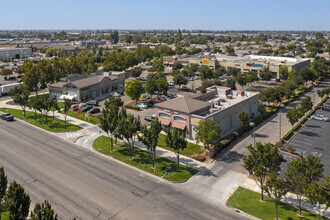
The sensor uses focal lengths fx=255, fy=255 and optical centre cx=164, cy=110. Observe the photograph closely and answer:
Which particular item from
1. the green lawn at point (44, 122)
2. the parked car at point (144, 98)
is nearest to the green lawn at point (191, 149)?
the green lawn at point (44, 122)

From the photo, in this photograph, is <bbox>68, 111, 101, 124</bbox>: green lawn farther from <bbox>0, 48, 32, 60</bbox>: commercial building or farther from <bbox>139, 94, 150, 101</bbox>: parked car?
<bbox>0, 48, 32, 60</bbox>: commercial building

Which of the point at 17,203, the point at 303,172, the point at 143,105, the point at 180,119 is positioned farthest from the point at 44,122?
the point at 303,172

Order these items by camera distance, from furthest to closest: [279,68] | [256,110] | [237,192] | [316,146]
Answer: [279,68] → [256,110] → [316,146] → [237,192]

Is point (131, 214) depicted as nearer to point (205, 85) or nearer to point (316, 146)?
point (316, 146)

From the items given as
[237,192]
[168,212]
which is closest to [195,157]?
[237,192]

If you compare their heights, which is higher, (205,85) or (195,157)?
(205,85)

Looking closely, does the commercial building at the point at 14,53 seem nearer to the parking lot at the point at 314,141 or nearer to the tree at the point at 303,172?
the parking lot at the point at 314,141
